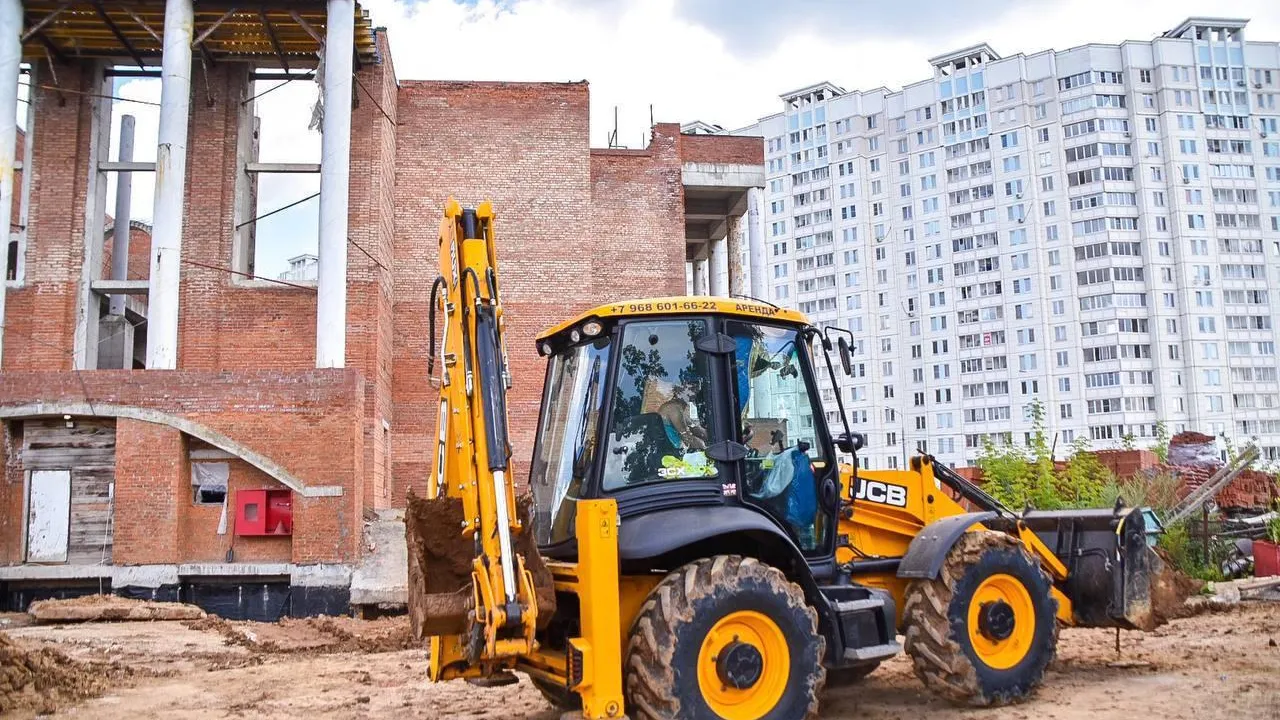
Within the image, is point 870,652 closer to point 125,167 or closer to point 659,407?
point 659,407

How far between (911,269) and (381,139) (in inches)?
2316

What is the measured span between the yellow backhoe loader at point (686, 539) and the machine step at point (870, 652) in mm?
15

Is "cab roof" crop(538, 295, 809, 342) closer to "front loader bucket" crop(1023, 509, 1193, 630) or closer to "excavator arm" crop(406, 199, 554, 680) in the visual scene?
"excavator arm" crop(406, 199, 554, 680)

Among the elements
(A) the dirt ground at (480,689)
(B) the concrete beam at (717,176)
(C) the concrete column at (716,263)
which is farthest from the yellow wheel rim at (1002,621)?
(C) the concrete column at (716,263)

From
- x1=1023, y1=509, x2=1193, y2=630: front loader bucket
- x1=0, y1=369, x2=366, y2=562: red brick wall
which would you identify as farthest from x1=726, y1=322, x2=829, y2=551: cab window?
x1=0, y1=369, x2=366, y2=562: red brick wall

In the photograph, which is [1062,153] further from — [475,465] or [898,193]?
[475,465]

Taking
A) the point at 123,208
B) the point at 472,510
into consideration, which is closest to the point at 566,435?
the point at 472,510

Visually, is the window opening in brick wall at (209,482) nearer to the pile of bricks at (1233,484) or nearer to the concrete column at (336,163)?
the concrete column at (336,163)

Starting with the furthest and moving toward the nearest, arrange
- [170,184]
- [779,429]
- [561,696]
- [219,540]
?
[170,184]
[219,540]
[561,696]
[779,429]

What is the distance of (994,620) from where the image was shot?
6.87 meters

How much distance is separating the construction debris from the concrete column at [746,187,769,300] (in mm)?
15882

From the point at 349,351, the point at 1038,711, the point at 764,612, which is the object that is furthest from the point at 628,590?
the point at 349,351

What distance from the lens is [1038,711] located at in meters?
6.63

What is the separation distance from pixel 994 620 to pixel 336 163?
53.0 feet
